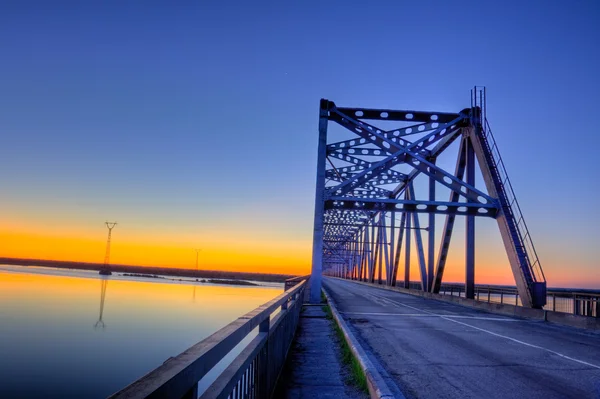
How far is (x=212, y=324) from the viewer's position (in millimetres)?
33062

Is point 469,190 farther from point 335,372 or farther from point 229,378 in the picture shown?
point 229,378

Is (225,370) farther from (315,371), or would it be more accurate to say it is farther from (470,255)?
(470,255)

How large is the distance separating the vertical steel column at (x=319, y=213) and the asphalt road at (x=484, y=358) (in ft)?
23.6

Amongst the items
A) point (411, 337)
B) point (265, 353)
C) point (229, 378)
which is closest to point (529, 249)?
point (411, 337)

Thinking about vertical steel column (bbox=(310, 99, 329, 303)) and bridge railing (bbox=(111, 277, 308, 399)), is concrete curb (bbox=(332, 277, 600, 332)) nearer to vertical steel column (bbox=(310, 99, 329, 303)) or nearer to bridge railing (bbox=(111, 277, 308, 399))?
vertical steel column (bbox=(310, 99, 329, 303))

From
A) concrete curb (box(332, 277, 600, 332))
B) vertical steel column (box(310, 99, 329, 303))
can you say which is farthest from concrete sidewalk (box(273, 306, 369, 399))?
vertical steel column (box(310, 99, 329, 303))

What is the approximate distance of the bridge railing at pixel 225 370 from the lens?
2020 mm

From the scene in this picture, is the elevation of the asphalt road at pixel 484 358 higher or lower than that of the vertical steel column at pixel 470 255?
lower

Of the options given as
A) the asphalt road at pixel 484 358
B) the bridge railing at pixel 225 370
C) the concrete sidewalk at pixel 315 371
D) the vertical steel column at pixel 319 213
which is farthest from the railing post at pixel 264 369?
the vertical steel column at pixel 319 213

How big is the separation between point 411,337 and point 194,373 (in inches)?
378

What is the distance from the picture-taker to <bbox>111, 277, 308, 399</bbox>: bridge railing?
202 centimetres

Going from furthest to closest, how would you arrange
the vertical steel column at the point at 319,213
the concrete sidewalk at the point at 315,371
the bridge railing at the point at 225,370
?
the vertical steel column at the point at 319,213 < the concrete sidewalk at the point at 315,371 < the bridge railing at the point at 225,370

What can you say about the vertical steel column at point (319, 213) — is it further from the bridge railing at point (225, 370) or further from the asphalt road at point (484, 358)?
the bridge railing at point (225, 370)

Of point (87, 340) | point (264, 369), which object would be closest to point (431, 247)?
point (87, 340)
